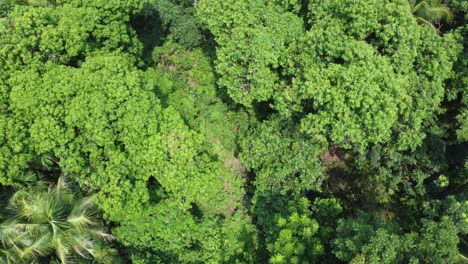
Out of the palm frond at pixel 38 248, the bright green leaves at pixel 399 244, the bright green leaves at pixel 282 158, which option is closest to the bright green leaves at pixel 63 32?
the palm frond at pixel 38 248

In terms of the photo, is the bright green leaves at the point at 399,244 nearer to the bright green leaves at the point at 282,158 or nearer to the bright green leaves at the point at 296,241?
the bright green leaves at the point at 296,241

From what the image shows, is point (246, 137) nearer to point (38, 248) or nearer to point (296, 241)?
point (296, 241)

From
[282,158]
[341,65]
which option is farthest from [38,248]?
[341,65]

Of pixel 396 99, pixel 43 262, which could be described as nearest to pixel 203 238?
pixel 43 262

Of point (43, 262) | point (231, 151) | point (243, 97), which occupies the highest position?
point (243, 97)

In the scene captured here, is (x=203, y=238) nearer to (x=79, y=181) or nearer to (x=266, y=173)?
(x=266, y=173)

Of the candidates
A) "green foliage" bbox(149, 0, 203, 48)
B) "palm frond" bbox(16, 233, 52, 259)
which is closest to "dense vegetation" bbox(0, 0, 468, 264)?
"palm frond" bbox(16, 233, 52, 259)
